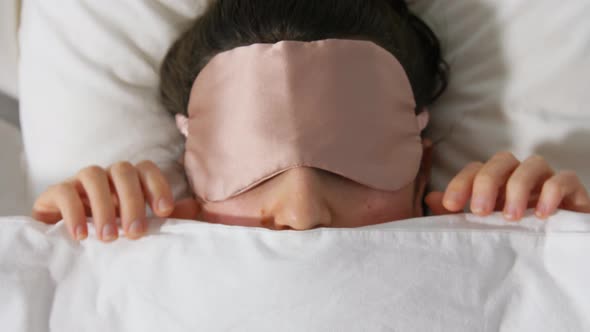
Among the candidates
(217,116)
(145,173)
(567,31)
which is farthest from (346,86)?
(567,31)

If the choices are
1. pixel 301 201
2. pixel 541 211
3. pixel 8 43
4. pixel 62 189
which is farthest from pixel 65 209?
pixel 541 211

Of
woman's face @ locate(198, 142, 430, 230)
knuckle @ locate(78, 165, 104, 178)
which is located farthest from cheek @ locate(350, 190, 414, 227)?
knuckle @ locate(78, 165, 104, 178)

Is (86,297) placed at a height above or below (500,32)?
below

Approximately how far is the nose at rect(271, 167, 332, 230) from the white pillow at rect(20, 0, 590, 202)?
0.24 meters

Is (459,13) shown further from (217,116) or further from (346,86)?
(217,116)

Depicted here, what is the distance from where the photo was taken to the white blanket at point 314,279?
0.71 metres

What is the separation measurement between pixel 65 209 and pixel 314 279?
35cm

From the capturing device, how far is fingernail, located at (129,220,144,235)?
2.56 feet

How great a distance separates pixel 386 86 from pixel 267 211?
0.26 m

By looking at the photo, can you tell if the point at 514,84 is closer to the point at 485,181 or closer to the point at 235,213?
the point at 485,181

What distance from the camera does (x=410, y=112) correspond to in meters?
0.92

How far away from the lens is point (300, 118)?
82cm

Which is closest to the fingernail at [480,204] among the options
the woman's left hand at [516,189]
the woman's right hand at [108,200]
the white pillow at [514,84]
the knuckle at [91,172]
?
the woman's left hand at [516,189]

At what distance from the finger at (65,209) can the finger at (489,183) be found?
0.52 m
